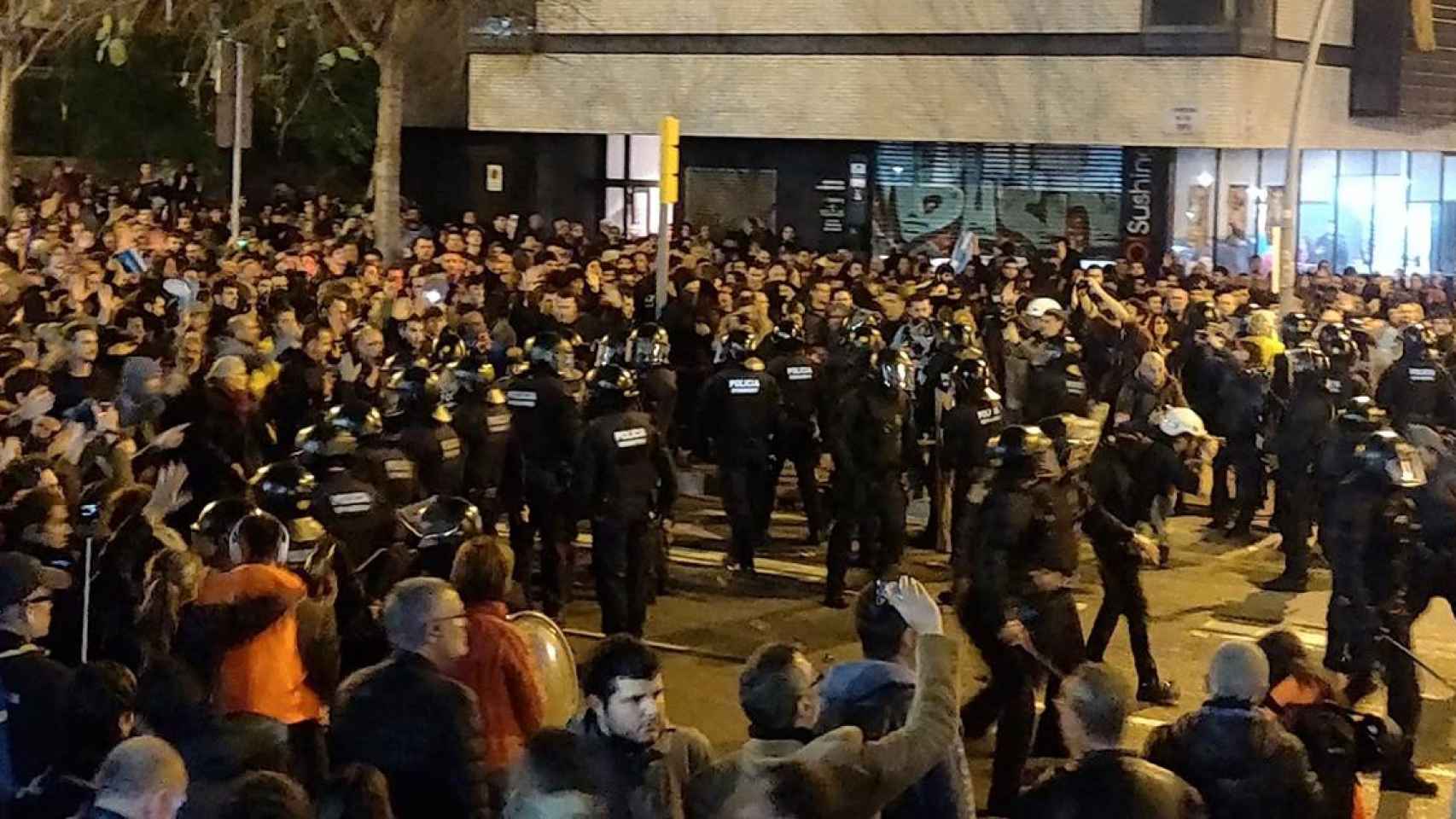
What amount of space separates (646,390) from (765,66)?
660 inches

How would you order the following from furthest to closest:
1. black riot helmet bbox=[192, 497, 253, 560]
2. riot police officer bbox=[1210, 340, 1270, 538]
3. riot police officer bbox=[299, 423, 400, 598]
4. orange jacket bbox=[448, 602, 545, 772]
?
riot police officer bbox=[1210, 340, 1270, 538] < riot police officer bbox=[299, 423, 400, 598] < black riot helmet bbox=[192, 497, 253, 560] < orange jacket bbox=[448, 602, 545, 772]

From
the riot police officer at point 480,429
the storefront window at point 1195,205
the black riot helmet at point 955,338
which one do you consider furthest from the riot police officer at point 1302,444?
the storefront window at point 1195,205

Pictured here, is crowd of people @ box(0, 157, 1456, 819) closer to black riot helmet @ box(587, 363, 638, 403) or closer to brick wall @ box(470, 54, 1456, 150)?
black riot helmet @ box(587, 363, 638, 403)

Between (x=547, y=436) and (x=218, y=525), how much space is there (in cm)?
494

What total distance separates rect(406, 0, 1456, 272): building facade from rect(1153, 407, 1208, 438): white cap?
14905mm

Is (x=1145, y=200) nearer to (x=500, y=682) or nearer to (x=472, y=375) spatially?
(x=472, y=375)

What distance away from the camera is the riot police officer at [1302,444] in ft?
46.1

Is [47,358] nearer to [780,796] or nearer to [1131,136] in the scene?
[780,796]

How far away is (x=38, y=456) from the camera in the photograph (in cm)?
909

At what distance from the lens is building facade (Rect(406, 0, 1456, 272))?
2773cm

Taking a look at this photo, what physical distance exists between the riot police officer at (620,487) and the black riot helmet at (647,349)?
2.92 meters

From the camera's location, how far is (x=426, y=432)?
35.8 feet

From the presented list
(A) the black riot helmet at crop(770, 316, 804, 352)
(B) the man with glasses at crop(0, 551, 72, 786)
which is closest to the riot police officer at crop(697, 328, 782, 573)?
(A) the black riot helmet at crop(770, 316, 804, 352)

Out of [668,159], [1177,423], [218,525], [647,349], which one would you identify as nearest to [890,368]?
[1177,423]
